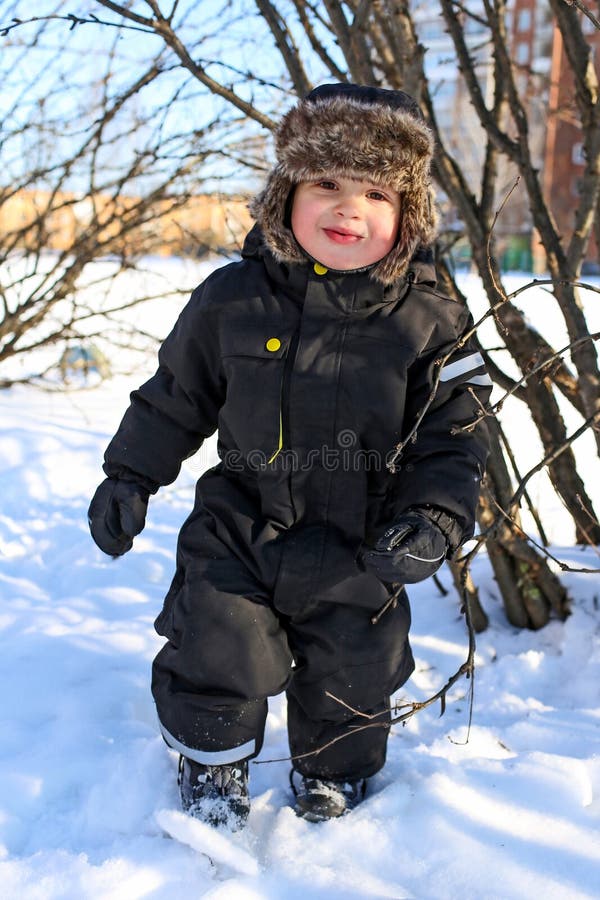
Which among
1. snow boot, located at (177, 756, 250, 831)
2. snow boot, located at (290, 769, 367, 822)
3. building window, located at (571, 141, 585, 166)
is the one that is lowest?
A: snow boot, located at (290, 769, 367, 822)

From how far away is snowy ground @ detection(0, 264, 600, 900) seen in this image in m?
1.54

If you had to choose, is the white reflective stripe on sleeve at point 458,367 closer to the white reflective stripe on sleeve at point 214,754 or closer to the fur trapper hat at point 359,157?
the fur trapper hat at point 359,157

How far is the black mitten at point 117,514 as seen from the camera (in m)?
1.79

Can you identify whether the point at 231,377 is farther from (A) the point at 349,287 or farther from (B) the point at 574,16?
(B) the point at 574,16

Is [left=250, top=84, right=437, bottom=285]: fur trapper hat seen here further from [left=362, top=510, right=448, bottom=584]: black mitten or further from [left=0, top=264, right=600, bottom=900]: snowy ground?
[left=0, top=264, right=600, bottom=900]: snowy ground

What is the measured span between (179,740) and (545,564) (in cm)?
139

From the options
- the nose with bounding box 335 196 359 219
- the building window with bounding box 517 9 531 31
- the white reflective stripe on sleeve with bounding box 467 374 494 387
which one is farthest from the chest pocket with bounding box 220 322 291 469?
the building window with bounding box 517 9 531 31

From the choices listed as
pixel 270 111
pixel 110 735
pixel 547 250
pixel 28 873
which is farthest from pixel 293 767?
pixel 270 111

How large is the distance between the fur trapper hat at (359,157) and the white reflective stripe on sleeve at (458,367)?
0.21m

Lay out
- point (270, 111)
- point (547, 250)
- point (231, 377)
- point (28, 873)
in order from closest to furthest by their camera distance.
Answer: point (28, 873) < point (231, 377) < point (547, 250) < point (270, 111)

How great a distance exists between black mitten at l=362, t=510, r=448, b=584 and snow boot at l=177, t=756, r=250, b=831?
533 millimetres

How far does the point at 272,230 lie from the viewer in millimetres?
1756

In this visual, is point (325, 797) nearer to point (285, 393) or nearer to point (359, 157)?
point (285, 393)

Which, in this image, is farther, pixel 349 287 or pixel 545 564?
pixel 545 564
